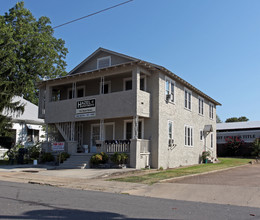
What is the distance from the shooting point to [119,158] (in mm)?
18828

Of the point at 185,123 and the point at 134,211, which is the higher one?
the point at 185,123

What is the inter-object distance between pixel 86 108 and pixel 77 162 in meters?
3.75

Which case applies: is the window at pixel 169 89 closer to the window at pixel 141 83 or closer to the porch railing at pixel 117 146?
the window at pixel 141 83

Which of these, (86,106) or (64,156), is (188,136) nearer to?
(86,106)

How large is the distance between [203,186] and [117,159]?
291 inches

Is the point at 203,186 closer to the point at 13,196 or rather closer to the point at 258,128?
the point at 13,196

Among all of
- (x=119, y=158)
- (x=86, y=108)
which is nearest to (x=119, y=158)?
(x=119, y=158)

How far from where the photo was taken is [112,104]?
2053 centimetres

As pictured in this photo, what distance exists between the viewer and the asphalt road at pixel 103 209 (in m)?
6.91

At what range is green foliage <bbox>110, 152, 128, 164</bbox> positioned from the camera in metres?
18.9

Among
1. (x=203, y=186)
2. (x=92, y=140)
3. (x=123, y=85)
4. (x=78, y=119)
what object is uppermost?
(x=123, y=85)

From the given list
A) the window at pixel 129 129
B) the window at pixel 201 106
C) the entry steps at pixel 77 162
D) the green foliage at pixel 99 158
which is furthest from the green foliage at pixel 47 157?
the window at pixel 201 106

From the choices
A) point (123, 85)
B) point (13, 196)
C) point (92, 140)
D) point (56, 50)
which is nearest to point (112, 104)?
point (123, 85)

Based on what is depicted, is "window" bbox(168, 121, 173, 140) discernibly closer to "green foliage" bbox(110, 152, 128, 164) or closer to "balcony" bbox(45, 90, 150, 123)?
"balcony" bbox(45, 90, 150, 123)
